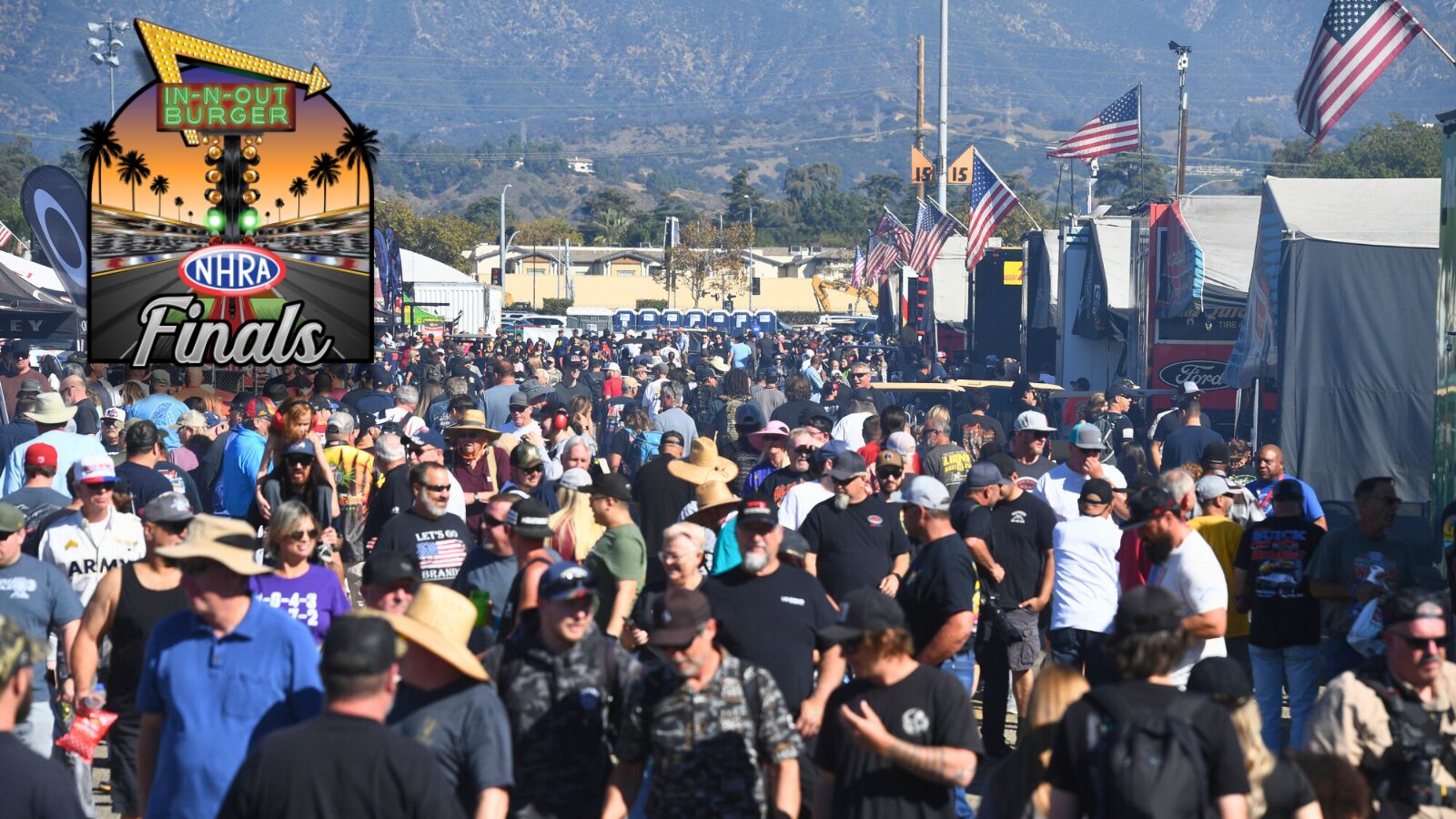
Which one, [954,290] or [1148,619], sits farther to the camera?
[954,290]

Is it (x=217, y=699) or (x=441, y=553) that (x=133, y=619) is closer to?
(x=217, y=699)

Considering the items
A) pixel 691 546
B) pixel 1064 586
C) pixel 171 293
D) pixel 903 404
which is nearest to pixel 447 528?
pixel 691 546

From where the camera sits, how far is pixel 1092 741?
421 cm

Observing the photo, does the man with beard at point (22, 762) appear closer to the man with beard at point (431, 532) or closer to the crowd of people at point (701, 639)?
the crowd of people at point (701, 639)

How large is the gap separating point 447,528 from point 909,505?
2.33m

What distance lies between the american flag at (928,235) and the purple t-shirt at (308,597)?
996 inches

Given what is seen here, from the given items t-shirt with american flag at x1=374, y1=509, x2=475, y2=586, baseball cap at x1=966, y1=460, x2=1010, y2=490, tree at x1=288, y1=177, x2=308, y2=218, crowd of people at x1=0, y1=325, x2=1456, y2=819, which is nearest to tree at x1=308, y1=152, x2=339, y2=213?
tree at x1=288, y1=177, x2=308, y2=218

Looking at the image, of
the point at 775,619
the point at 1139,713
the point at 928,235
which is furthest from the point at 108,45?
the point at 1139,713

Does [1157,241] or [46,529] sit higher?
[1157,241]

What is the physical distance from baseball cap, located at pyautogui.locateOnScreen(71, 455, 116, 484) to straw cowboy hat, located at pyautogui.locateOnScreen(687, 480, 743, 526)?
282 centimetres

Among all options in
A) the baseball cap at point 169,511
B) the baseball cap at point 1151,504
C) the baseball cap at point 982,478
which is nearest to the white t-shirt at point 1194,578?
the baseball cap at point 1151,504

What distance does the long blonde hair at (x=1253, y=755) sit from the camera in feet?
14.0

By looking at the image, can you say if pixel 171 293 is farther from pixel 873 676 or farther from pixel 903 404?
pixel 903 404

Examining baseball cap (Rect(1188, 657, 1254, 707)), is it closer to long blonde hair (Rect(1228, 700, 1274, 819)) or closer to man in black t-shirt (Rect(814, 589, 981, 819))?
long blonde hair (Rect(1228, 700, 1274, 819))
